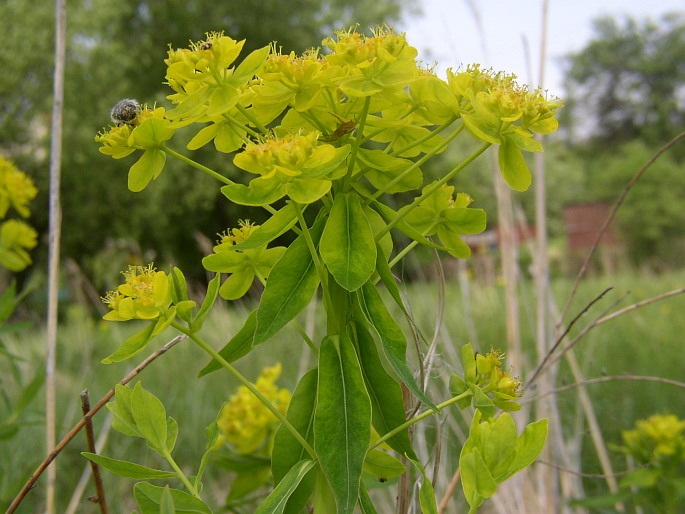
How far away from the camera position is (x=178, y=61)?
2.32 feet

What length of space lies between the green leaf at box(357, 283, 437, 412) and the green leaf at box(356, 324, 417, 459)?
0.05 meters

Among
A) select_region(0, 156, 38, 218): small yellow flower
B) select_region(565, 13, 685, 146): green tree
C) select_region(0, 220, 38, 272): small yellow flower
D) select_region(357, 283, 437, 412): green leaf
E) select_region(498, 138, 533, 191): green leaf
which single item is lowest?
select_region(357, 283, 437, 412): green leaf

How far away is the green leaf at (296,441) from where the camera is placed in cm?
72

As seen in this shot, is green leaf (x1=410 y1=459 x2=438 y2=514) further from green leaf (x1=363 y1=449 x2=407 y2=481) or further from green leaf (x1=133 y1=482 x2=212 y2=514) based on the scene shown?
green leaf (x1=133 y1=482 x2=212 y2=514)

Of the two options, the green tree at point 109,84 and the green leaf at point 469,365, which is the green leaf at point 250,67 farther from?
the green tree at point 109,84

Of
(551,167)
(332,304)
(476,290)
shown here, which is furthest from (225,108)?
(551,167)

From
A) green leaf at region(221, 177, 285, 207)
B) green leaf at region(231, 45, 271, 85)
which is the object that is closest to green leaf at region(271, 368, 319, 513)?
green leaf at region(221, 177, 285, 207)

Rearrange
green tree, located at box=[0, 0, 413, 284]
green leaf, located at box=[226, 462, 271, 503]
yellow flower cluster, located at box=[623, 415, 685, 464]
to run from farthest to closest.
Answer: green tree, located at box=[0, 0, 413, 284] → yellow flower cluster, located at box=[623, 415, 685, 464] → green leaf, located at box=[226, 462, 271, 503]

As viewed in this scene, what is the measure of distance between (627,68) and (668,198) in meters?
15.3

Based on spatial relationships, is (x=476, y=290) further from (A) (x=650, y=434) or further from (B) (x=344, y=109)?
(B) (x=344, y=109)

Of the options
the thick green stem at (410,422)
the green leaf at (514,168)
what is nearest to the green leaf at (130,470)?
the thick green stem at (410,422)

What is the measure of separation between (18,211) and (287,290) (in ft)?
4.35

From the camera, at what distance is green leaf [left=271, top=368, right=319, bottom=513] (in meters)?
0.72

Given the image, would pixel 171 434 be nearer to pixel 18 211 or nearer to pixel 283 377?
pixel 18 211
